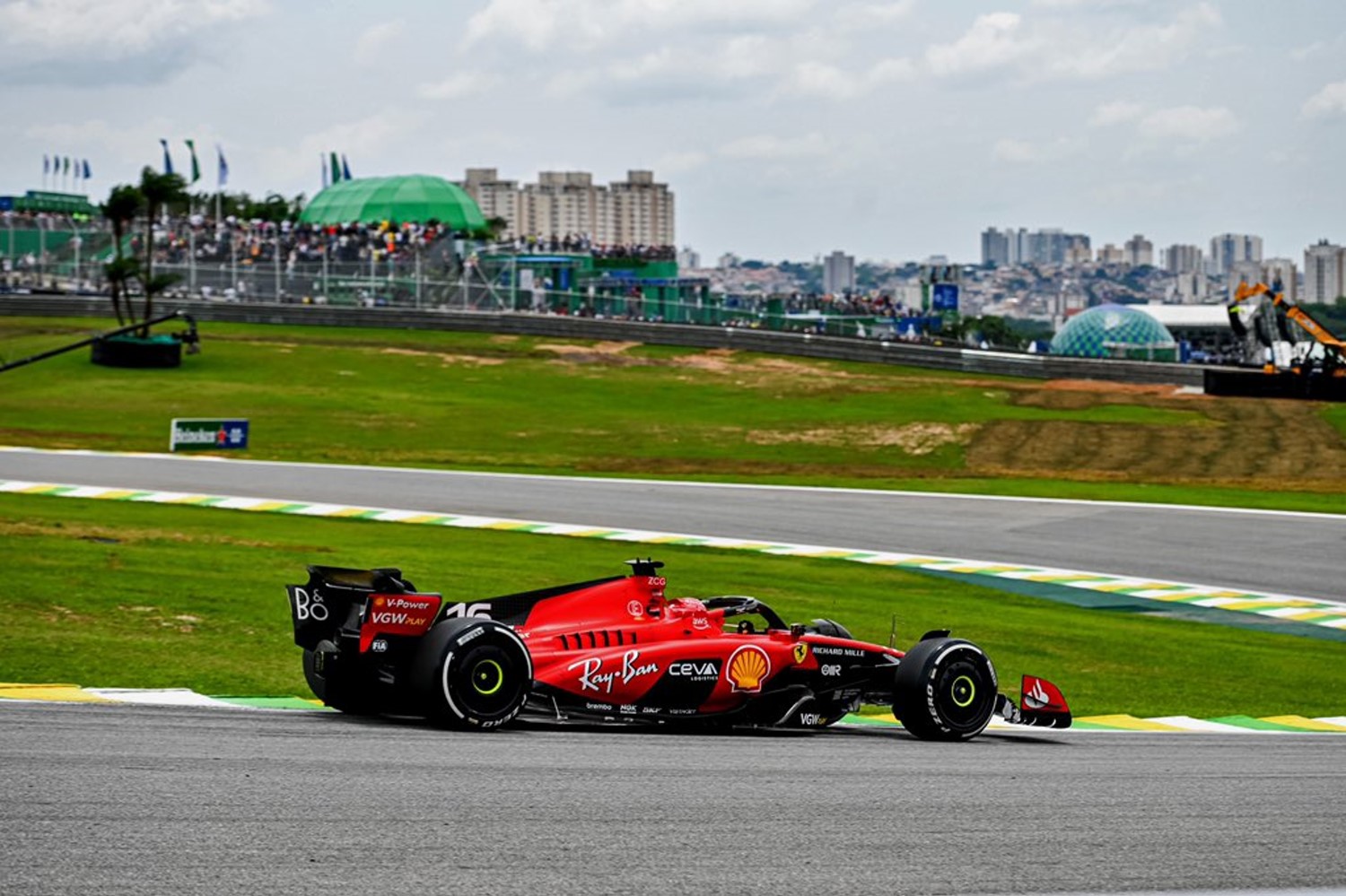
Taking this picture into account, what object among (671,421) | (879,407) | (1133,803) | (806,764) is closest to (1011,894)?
(1133,803)

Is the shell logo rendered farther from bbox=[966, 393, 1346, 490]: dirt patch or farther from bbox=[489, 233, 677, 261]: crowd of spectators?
bbox=[489, 233, 677, 261]: crowd of spectators

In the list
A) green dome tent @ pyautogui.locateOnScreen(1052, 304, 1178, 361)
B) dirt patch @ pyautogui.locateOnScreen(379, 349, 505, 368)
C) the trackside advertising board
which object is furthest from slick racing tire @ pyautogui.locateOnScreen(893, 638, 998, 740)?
green dome tent @ pyautogui.locateOnScreen(1052, 304, 1178, 361)

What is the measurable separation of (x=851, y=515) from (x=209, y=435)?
17489mm

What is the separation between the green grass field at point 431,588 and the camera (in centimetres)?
1435

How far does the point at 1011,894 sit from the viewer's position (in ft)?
21.2

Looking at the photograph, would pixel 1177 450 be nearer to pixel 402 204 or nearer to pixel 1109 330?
pixel 402 204

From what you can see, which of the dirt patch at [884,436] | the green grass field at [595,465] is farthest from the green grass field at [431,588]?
the dirt patch at [884,436]

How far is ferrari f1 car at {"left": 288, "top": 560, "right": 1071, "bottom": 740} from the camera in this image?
9844 mm

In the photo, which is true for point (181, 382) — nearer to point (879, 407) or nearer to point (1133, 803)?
point (879, 407)

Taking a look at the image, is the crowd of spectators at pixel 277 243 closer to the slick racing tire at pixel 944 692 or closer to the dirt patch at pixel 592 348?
the dirt patch at pixel 592 348

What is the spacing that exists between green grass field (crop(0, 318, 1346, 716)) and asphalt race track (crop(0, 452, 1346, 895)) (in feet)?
13.2

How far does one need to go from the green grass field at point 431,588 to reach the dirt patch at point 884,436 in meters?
18.8

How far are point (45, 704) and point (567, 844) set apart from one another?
4.41m

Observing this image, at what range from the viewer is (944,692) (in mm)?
11281
